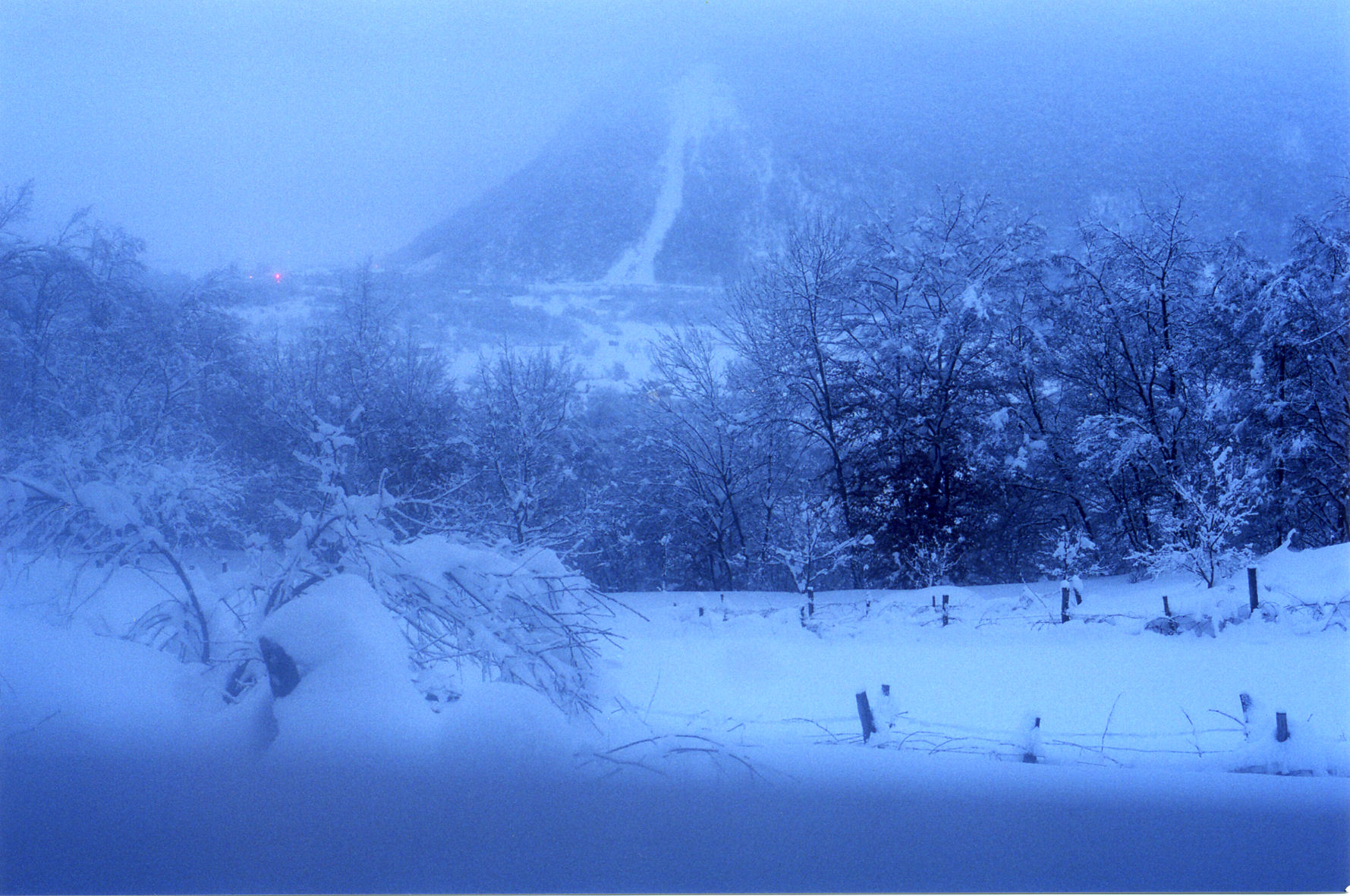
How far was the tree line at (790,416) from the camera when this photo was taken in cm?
272

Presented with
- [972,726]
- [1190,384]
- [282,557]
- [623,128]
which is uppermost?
[623,128]

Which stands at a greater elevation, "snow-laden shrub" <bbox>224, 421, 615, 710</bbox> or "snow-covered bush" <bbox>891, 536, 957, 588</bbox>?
"snow-laden shrub" <bbox>224, 421, 615, 710</bbox>

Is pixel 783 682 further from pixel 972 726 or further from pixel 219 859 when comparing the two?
pixel 219 859

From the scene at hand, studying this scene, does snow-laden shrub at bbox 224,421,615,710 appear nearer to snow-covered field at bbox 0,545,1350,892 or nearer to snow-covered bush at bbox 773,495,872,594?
snow-covered field at bbox 0,545,1350,892

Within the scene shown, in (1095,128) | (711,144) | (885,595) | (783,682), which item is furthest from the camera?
(1095,128)

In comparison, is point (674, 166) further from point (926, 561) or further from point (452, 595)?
point (926, 561)

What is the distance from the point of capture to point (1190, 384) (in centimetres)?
818

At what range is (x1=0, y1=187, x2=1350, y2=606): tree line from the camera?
2719mm

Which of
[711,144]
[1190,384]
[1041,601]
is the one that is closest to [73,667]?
[711,144]

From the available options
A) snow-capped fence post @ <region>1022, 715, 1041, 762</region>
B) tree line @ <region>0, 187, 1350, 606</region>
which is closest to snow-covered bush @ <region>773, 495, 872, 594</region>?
tree line @ <region>0, 187, 1350, 606</region>

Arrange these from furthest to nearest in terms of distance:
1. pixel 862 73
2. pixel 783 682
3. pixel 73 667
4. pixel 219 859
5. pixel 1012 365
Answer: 1. pixel 1012 365
2. pixel 862 73
3. pixel 783 682
4. pixel 73 667
5. pixel 219 859

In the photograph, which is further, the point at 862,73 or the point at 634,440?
the point at 634,440

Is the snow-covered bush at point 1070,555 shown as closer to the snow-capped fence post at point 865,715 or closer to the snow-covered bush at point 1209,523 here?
the snow-covered bush at point 1209,523

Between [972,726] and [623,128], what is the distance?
3602 mm
